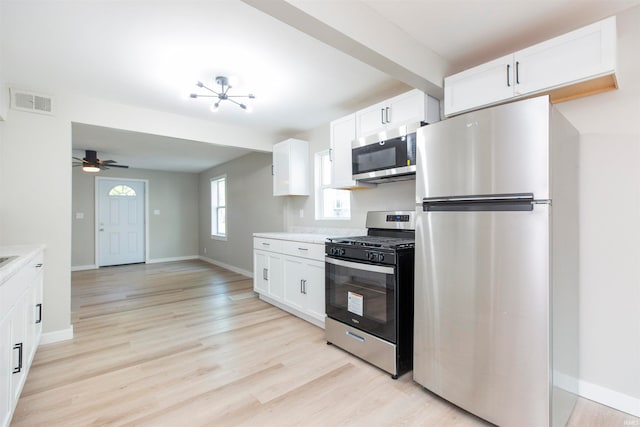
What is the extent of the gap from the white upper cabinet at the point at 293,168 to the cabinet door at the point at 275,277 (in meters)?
0.95

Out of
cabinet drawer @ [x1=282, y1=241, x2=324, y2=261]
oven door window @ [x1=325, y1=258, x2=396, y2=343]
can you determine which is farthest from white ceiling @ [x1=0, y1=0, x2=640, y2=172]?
oven door window @ [x1=325, y1=258, x2=396, y2=343]

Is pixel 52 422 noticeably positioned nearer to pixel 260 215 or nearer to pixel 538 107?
pixel 538 107

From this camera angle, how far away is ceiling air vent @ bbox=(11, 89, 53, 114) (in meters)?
2.64

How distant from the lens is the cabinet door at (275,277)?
3.59 metres

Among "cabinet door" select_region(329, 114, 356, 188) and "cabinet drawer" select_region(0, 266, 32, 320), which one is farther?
"cabinet door" select_region(329, 114, 356, 188)

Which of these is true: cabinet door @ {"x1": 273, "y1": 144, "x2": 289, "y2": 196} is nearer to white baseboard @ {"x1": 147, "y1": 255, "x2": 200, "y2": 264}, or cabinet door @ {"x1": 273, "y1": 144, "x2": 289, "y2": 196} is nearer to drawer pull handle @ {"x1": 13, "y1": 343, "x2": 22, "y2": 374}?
drawer pull handle @ {"x1": 13, "y1": 343, "x2": 22, "y2": 374}

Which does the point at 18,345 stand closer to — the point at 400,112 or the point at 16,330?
the point at 16,330

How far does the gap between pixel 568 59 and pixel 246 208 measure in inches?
197

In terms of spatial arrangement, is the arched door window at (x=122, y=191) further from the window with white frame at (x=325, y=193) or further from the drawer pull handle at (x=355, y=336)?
the drawer pull handle at (x=355, y=336)

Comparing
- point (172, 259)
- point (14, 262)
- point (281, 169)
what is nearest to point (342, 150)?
point (281, 169)

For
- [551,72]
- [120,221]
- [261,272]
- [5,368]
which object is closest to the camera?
[5,368]

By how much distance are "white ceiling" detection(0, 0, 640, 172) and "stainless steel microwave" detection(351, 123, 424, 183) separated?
547 millimetres

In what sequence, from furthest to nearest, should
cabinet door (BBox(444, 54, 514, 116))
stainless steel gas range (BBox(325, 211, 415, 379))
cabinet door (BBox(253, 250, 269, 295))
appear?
cabinet door (BBox(253, 250, 269, 295))
stainless steel gas range (BBox(325, 211, 415, 379))
cabinet door (BBox(444, 54, 514, 116))

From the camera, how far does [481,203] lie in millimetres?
1652
